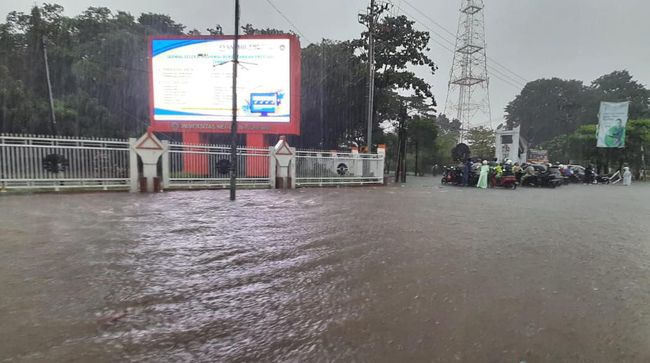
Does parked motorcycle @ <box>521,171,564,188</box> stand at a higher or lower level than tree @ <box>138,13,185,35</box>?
lower

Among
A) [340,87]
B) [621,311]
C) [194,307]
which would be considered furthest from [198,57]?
[621,311]

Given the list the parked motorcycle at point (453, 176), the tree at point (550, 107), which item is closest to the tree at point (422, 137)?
the parked motorcycle at point (453, 176)

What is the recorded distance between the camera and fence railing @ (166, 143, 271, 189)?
44.2 feet

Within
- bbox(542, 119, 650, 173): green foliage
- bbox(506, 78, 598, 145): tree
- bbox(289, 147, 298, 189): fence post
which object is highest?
bbox(506, 78, 598, 145): tree

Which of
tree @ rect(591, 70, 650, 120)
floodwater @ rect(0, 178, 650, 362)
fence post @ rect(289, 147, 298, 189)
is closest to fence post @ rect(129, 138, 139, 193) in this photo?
floodwater @ rect(0, 178, 650, 362)

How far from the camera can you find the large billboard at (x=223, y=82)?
63.6ft

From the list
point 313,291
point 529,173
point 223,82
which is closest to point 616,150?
point 529,173

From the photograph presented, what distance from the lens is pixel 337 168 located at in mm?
18250

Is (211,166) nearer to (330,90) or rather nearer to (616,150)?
(330,90)

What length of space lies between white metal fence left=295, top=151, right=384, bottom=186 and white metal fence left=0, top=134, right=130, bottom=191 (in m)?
6.25

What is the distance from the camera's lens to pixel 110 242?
573 cm

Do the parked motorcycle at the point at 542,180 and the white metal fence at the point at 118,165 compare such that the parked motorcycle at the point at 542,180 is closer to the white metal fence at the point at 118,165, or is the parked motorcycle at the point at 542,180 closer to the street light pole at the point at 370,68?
the street light pole at the point at 370,68

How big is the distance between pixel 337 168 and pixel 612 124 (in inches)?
1145

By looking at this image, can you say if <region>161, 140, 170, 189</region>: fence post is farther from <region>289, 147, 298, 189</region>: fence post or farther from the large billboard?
the large billboard
